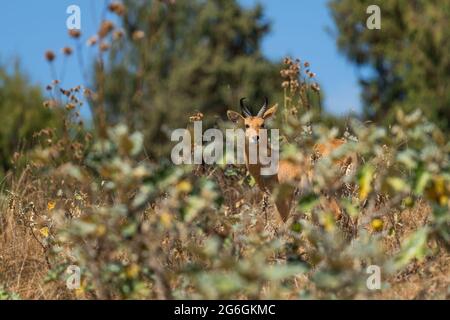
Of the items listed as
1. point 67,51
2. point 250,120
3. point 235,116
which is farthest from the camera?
point 235,116

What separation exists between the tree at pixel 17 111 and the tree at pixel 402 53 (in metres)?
11.5

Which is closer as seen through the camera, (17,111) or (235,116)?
(235,116)

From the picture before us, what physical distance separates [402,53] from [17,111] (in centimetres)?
1373

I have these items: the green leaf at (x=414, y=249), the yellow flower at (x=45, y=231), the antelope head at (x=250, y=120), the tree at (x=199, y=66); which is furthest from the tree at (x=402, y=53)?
the green leaf at (x=414, y=249)

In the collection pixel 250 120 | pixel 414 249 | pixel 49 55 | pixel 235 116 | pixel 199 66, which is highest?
pixel 199 66

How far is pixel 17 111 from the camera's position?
1161 inches

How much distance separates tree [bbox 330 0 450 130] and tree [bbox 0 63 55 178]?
37.7ft

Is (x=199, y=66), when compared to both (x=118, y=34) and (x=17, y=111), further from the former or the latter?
(x=118, y=34)

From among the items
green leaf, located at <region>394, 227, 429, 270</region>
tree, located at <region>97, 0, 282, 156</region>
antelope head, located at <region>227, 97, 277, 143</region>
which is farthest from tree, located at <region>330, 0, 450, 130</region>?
green leaf, located at <region>394, 227, 429, 270</region>

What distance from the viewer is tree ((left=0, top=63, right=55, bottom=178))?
94.3 feet

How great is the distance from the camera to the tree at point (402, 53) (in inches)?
1133

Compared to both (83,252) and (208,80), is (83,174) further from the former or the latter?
(208,80)

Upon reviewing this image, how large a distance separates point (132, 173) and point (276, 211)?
4.95 m

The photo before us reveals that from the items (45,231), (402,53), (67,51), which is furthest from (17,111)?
(67,51)
